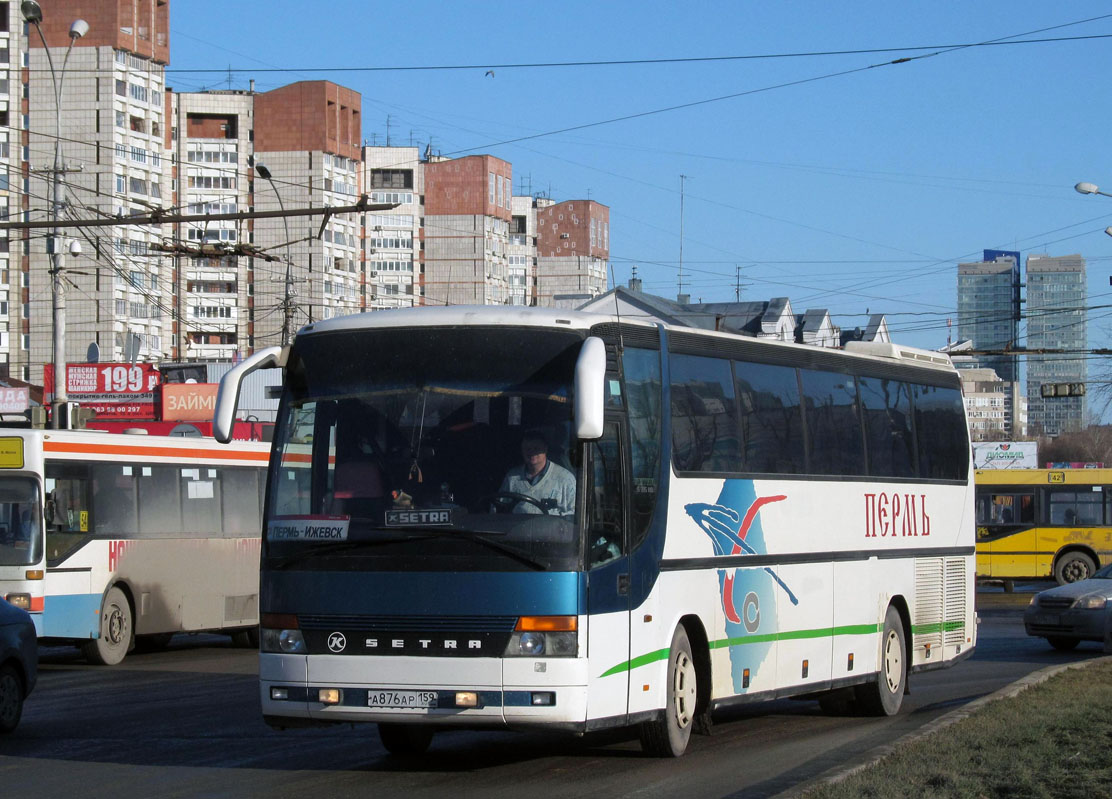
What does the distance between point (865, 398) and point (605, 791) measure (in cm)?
609

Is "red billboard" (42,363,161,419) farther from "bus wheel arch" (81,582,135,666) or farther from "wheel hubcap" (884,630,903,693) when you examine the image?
"wheel hubcap" (884,630,903,693)

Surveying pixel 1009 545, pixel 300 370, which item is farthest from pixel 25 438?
pixel 1009 545

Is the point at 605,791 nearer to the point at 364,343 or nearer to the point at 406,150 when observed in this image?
the point at 364,343

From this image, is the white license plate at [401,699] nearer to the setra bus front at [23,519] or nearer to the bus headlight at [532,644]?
the bus headlight at [532,644]

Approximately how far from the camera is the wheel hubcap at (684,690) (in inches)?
429

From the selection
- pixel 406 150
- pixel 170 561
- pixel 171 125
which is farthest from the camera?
pixel 406 150

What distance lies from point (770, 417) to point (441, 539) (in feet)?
13.0

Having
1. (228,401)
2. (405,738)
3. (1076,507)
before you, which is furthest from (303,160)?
(228,401)

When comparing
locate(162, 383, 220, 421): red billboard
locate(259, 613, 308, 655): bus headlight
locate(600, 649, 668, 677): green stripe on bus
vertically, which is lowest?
locate(600, 649, 668, 677): green stripe on bus

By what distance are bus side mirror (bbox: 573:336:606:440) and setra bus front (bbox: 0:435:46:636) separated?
38.3 feet

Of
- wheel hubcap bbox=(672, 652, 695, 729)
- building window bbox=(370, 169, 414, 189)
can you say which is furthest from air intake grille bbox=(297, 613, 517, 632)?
building window bbox=(370, 169, 414, 189)

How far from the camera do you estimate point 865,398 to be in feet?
47.9

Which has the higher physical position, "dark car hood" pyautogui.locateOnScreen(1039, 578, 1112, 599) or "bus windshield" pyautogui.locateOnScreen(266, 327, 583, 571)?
"bus windshield" pyautogui.locateOnScreen(266, 327, 583, 571)

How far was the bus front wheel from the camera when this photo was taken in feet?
120
